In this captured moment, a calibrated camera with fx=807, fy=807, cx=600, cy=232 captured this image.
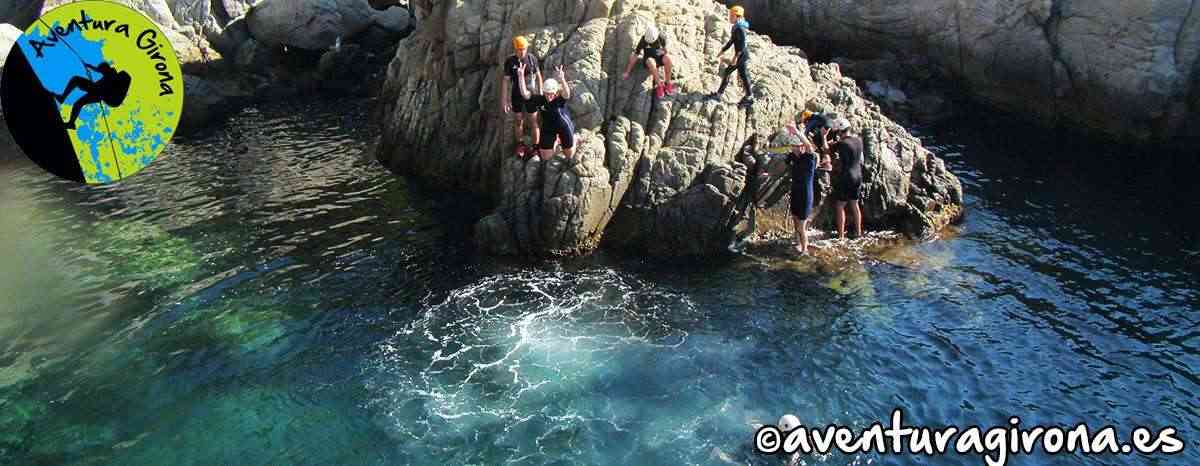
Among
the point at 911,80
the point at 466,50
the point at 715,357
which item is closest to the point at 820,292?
the point at 715,357

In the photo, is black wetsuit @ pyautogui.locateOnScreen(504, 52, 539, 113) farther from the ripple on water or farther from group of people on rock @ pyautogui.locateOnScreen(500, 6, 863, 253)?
the ripple on water

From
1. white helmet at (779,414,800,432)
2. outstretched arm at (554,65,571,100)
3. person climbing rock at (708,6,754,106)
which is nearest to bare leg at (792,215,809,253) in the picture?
person climbing rock at (708,6,754,106)

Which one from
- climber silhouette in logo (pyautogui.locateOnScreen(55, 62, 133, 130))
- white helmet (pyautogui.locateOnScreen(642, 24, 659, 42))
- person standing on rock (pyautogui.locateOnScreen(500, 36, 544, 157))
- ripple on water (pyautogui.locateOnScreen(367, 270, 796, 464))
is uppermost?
white helmet (pyautogui.locateOnScreen(642, 24, 659, 42))

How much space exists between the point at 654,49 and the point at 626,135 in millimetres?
2393

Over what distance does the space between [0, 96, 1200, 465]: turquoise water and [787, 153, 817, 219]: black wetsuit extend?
1.35 m

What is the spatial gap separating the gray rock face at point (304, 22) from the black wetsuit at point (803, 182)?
2883cm

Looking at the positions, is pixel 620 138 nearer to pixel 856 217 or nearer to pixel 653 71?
pixel 653 71

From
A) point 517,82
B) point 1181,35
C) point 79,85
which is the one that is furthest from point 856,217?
point 79,85

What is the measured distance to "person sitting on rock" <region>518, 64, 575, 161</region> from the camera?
1884 centimetres

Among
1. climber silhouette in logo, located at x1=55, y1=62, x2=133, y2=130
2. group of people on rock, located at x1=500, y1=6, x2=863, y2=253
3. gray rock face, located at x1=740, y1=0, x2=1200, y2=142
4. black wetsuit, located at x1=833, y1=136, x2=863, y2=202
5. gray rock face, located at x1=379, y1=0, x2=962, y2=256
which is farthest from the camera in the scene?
gray rock face, located at x1=740, y1=0, x2=1200, y2=142

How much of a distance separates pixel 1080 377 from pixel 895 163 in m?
7.72

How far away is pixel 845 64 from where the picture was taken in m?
33.4

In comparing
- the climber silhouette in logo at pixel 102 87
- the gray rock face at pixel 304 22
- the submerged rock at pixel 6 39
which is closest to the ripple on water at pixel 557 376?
the climber silhouette in logo at pixel 102 87

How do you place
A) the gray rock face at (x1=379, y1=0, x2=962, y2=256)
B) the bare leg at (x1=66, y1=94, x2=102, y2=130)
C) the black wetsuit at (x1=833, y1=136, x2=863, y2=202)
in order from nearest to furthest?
the bare leg at (x1=66, y1=94, x2=102, y2=130)
the gray rock face at (x1=379, y1=0, x2=962, y2=256)
the black wetsuit at (x1=833, y1=136, x2=863, y2=202)
